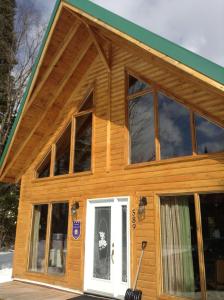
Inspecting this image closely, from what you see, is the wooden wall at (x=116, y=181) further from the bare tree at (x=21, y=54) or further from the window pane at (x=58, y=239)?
the bare tree at (x=21, y=54)

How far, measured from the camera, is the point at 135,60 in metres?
8.03

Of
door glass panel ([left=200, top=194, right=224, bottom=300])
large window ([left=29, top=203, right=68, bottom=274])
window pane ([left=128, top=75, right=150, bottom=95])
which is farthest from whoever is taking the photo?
large window ([left=29, top=203, right=68, bottom=274])

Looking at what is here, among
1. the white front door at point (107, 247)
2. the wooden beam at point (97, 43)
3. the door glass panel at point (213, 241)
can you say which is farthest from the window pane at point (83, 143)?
the door glass panel at point (213, 241)

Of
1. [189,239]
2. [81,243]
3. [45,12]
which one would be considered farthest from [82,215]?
[45,12]

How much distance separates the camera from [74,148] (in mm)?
8883

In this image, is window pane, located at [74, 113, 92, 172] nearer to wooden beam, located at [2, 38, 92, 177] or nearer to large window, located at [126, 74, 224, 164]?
wooden beam, located at [2, 38, 92, 177]

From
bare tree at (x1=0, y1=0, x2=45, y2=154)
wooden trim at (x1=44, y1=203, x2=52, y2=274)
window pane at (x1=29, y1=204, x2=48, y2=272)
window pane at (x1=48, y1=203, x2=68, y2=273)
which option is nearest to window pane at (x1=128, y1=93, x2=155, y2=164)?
window pane at (x1=48, y1=203, x2=68, y2=273)

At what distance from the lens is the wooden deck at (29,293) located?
23.1ft

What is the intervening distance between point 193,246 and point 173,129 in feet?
8.12

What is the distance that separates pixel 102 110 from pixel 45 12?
1325cm

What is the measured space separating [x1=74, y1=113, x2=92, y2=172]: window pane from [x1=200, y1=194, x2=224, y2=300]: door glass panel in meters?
3.54

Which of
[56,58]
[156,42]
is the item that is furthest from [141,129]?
[56,58]

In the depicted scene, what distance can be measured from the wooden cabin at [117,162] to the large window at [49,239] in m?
0.03

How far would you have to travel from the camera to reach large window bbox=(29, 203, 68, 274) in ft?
27.2
